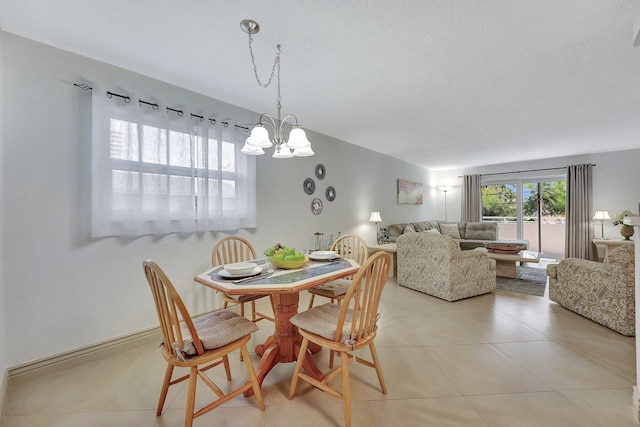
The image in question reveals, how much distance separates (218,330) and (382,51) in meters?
2.24

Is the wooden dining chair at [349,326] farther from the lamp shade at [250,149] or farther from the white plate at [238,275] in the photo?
the lamp shade at [250,149]

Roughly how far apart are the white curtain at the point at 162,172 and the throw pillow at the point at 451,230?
17.4ft

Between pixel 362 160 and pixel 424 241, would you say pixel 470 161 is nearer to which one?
pixel 362 160

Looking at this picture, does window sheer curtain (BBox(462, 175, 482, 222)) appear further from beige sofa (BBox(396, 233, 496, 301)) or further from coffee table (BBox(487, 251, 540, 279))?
beige sofa (BBox(396, 233, 496, 301))

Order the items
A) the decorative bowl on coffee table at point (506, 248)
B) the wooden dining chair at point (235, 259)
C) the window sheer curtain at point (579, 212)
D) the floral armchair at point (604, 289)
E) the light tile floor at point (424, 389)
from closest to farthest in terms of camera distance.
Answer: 1. the light tile floor at point (424, 389)
2. the wooden dining chair at point (235, 259)
3. the floral armchair at point (604, 289)
4. the decorative bowl on coffee table at point (506, 248)
5. the window sheer curtain at point (579, 212)

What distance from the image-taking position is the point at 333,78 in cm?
231

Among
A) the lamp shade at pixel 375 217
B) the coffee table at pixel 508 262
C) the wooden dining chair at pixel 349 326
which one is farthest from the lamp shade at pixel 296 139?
the coffee table at pixel 508 262

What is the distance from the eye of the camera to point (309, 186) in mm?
3721

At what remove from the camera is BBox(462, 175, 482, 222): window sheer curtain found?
22.3 ft

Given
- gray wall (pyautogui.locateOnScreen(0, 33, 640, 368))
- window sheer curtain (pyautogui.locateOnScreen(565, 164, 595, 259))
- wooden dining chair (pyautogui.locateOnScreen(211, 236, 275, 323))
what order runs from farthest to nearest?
1. window sheer curtain (pyautogui.locateOnScreen(565, 164, 595, 259))
2. wooden dining chair (pyautogui.locateOnScreen(211, 236, 275, 323))
3. gray wall (pyautogui.locateOnScreen(0, 33, 640, 368))

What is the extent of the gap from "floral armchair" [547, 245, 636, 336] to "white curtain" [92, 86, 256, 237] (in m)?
3.65

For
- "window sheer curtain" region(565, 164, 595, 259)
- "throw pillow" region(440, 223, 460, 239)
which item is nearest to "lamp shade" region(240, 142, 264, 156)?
"throw pillow" region(440, 223, 460, 239)

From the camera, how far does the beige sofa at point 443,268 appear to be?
3.14 meters

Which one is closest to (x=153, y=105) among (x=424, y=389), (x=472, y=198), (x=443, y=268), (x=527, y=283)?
(x=424, y=389)
